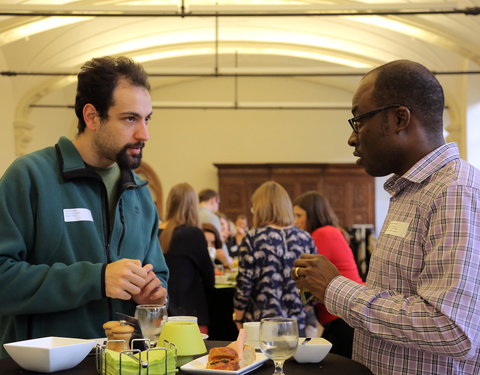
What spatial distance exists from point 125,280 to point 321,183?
684 inches

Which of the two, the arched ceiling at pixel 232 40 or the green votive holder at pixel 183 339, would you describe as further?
the arched ceiling at pixel 232 40

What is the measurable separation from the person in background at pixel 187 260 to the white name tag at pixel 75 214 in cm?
332

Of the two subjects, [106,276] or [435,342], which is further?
[106,276]

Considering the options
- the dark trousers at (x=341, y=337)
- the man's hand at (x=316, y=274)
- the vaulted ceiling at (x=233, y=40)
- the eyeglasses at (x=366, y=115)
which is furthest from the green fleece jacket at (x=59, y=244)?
the vaulted ceiling at (x=233, y=40)

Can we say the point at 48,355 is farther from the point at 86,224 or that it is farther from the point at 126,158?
the point at 126,158

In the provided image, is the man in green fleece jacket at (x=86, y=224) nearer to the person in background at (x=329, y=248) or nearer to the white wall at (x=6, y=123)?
the person in background at (x=329, y=248)

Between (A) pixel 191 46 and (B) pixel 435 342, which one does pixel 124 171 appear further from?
(A) pixel 191 46

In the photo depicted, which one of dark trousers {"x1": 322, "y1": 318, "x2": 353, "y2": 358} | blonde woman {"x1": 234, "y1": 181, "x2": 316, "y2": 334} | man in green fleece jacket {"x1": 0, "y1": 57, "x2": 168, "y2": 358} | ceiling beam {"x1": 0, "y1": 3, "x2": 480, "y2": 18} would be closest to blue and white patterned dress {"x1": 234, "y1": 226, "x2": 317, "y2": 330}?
blonde woman {"x1": 234, "y1": 181, "x2": 316, "y2": 334}

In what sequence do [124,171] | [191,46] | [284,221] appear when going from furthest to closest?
[191,46]
[284,221]
[124,171]

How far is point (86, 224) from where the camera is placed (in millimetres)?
2582

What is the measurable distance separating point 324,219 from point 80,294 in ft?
13.5

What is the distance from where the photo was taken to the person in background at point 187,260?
5918 millimetres

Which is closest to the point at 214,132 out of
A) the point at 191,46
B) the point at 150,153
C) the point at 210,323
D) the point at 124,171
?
the point at 150,153

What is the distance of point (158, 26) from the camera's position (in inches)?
630
